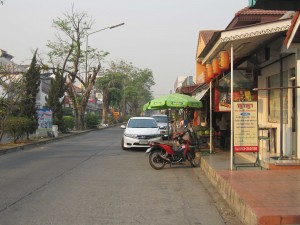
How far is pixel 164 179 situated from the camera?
10695 mm

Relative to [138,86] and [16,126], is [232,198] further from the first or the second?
[138,86]

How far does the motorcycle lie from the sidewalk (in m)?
1.24

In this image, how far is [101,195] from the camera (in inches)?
332

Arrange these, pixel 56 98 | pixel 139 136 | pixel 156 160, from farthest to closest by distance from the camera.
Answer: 1. pixel 56 98
2. pixel 139 136
3. pixel 156 160

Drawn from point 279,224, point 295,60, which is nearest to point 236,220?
point 279,224

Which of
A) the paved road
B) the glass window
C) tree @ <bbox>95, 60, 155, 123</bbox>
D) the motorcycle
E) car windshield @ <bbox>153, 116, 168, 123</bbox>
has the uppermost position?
tree @ <bbox>95, 60, 155, 123</bbox>

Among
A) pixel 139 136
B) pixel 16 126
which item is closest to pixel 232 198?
pixel 139 136

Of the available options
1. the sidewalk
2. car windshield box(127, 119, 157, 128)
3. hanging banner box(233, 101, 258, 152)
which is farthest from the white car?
hanging banner box(233, 101, 258, 152)

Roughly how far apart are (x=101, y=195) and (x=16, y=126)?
524 inches

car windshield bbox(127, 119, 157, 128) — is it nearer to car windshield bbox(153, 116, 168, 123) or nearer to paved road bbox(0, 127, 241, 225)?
paved road bbox(0, 127, 241, 225)

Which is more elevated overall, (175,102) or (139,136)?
(175,102)

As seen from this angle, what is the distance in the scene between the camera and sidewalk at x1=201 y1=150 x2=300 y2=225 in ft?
19.3

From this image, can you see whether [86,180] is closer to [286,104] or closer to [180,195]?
[180,195]

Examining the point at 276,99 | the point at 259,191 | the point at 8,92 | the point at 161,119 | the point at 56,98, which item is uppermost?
the point at 56,98
